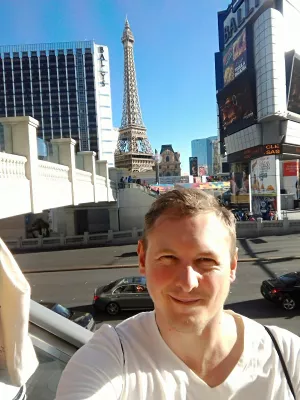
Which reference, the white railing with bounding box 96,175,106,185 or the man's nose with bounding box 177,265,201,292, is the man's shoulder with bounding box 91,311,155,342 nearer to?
the man's nose with bounding box 177,265,201,292

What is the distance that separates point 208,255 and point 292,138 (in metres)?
29.8

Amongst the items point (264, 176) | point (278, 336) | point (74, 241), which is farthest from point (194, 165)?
point (278, 336)

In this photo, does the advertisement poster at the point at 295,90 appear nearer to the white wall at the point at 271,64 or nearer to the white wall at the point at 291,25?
the white wall at the point at 271,64

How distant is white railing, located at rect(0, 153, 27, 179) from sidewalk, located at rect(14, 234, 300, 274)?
834 cm

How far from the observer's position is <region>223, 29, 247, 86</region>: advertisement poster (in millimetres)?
29203

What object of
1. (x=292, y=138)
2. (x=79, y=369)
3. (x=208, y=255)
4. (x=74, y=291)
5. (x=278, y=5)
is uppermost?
(x=278, y=5)

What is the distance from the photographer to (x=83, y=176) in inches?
592

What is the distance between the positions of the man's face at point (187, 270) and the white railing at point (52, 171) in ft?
29.4

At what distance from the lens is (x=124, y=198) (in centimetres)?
2692

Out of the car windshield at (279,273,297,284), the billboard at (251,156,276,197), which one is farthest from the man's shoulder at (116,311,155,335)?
the billboard at (251,156,276,197)

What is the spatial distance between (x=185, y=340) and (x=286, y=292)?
9.27m

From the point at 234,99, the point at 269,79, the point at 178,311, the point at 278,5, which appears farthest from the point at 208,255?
the point at 278,5

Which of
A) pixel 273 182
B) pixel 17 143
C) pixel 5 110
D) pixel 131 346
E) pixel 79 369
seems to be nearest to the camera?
pixel 79 369

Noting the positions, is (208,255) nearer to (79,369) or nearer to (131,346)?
(131,346)
